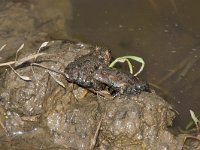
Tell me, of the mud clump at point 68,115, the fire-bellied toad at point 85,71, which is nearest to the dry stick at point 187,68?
the mud clump at point 68,115

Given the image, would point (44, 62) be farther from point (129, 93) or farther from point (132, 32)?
point (132, 32)

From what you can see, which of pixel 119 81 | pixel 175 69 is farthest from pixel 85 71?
pixel 175 69

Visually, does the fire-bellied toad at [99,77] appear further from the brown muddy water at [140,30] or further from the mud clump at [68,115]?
the brown muddy water at [140,30]

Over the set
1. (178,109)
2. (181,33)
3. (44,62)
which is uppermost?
(44,62)

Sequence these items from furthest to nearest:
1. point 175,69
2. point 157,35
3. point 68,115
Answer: point 157,35
point 175,69
point 68,115

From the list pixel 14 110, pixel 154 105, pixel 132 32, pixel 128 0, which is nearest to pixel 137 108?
pixel 154 105

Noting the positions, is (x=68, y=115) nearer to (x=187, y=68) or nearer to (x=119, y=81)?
(x=119, y=81)

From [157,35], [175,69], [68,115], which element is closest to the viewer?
[68,115]
